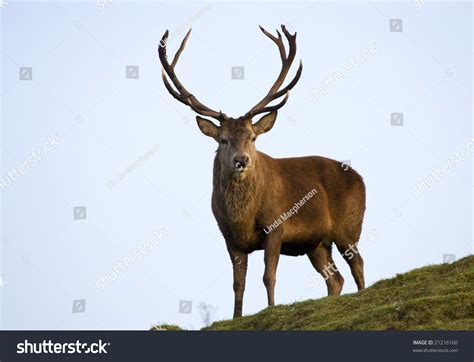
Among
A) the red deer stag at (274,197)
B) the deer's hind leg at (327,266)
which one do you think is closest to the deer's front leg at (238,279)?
the red deer stag at (274,197)

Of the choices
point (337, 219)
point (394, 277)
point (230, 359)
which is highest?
point (337, 219)

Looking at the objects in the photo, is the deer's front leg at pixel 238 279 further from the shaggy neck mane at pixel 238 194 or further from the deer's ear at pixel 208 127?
the deer's ear at pixel 208 127

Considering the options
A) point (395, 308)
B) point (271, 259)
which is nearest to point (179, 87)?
point (271, 259)

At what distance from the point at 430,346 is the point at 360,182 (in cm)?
768

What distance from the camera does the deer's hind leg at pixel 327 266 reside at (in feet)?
66.5

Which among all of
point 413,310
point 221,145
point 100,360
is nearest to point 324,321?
point 413,310

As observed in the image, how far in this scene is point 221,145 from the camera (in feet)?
62.4

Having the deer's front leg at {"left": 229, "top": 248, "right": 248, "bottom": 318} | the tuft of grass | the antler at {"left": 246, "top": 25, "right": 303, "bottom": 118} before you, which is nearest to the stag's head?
the antler at {"left": 246, "top": 25, "right": 303, "bottom": 118}

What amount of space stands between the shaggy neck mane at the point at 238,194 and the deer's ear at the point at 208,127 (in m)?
0.66

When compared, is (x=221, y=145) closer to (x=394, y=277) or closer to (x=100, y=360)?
(x=394, y=277)

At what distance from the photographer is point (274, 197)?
63.0 feet

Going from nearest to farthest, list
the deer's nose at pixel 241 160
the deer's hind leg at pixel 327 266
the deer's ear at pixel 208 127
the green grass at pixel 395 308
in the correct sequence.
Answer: the green grass at pixel 395 308
the deer's nose at pixel 241 160
the deer's ear at pixel 208 127
the deer's hind leg at pixel 327 266

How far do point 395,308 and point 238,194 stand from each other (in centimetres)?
438

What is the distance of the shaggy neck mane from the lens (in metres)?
18.7
